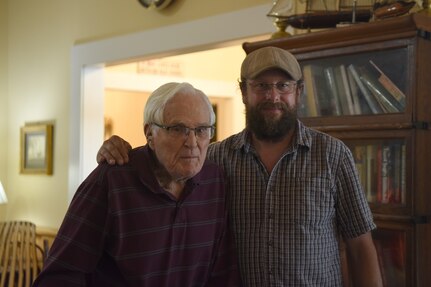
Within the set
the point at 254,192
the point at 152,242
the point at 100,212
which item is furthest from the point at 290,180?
the point at 100,212

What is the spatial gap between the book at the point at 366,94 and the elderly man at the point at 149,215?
716 millimetres

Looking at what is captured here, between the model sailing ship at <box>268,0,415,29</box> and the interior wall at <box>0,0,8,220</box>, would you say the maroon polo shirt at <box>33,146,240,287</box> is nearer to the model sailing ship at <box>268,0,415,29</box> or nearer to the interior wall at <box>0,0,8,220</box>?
the model sailing ship at <box>268,0,415,29</box>

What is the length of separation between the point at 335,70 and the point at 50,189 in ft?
8.50

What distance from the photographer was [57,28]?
404cm

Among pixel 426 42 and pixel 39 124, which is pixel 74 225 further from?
pixel 39 124

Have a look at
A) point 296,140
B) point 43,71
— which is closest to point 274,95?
point 296,140

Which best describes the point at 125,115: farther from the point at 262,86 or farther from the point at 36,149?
the point at 262,86

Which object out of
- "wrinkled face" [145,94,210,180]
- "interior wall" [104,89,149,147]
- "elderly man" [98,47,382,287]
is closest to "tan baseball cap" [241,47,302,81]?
"elderly man" [98,47,382,287]

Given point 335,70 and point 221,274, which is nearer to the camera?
point 221,274

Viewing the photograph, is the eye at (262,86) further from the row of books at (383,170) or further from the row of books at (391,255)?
the row of books at (391,255)

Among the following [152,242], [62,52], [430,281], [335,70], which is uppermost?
[62,52]

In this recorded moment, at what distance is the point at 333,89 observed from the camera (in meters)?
2.10

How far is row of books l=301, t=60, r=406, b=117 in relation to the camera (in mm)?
1931

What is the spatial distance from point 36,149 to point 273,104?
292 cm
